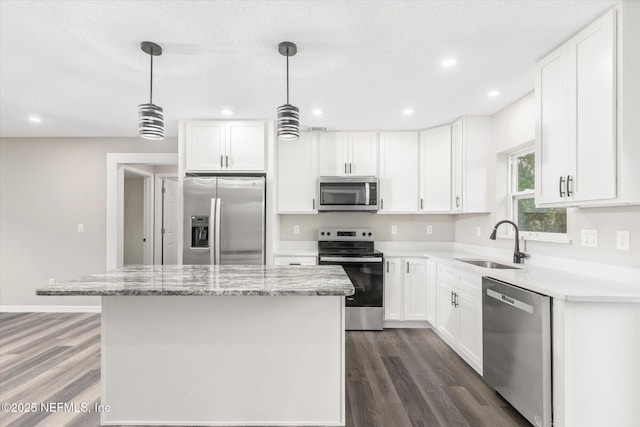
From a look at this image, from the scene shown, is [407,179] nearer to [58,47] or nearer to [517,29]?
[517,29]

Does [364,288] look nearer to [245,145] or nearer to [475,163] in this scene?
[475,163]

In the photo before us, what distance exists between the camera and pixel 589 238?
2.23 m

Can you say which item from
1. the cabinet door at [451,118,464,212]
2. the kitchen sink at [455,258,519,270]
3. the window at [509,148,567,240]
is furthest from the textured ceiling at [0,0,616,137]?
the kitchen sink at [455,258,519,270]

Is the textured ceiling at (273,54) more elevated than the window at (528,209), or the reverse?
the textured ceiling at (273,54)

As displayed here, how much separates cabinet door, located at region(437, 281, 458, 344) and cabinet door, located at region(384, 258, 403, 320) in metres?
0.49

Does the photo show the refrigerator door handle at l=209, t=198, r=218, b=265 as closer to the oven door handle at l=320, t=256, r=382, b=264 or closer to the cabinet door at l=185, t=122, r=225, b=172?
the cabinet door at l=185, t=122, r=225, b=172

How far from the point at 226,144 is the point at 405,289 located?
264 cm

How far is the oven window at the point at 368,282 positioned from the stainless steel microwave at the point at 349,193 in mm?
717

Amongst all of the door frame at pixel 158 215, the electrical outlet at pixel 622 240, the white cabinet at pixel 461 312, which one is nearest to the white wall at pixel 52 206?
the door frame at pixel 158 215

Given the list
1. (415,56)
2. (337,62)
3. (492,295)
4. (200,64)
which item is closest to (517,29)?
(415,56)

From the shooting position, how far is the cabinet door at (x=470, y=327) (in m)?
2.56

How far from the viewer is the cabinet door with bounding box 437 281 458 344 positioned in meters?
3.03

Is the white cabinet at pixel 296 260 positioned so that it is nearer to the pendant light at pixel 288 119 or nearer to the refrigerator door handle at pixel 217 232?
the refrigerator door handle at pixel 217 232

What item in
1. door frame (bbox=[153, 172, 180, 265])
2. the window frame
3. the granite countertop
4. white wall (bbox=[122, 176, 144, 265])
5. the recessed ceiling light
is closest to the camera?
the granite countertop
